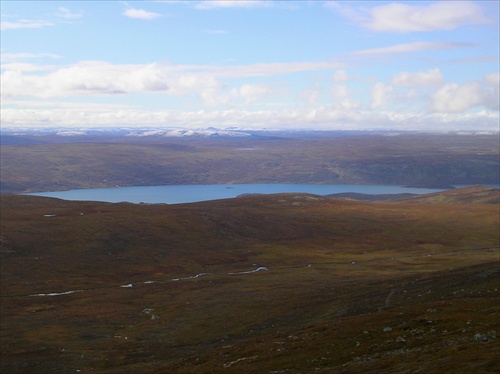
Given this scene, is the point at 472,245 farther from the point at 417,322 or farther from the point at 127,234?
the point at 417,322

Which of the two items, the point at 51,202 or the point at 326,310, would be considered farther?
the point at 51,202

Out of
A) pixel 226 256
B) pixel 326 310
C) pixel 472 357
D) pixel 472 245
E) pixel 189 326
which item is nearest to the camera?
pixel 472 357

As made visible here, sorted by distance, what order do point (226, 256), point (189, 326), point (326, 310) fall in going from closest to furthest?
point (326, 310) → point (189, 326) → point (226, 256)

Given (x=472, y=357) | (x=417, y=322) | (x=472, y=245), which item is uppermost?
(x=472, y=357)

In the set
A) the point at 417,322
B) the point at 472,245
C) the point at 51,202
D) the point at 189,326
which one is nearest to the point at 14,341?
the point at 189,326

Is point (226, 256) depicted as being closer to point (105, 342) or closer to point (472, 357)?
point (105, 342)

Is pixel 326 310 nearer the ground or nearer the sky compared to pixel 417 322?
nearer the ground

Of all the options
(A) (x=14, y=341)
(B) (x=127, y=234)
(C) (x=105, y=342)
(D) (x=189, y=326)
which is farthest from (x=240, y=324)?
(B) (x=127, y=234)
